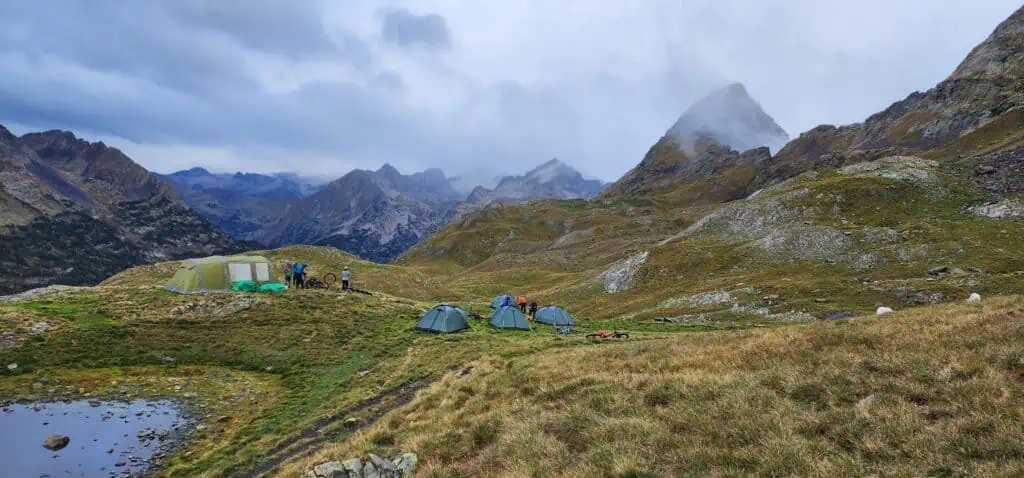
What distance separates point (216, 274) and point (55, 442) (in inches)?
1032

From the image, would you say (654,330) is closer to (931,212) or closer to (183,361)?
(183,361)

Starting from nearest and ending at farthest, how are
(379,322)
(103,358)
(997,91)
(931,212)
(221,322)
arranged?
(103,358) < (221,322) < (379,322) < (931,212) < (997,91)

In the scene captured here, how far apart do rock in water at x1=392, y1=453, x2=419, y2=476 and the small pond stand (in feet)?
39.6

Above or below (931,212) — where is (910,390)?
below

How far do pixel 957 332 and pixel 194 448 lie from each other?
27.1 metres

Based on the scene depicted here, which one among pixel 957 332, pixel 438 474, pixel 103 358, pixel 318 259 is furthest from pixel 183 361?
pixel 318 259

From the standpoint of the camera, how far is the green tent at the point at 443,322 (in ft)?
118

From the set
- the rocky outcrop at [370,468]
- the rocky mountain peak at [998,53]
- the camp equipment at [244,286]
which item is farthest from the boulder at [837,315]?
the rocky mountain peak at [998,53]

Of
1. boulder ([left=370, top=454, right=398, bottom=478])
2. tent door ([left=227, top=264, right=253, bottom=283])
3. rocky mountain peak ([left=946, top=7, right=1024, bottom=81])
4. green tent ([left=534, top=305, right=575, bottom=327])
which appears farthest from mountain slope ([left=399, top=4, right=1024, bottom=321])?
rocky mountain peak ([left=946, top=7, right=1024, bottom=81])

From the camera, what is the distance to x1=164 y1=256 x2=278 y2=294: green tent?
138 feet

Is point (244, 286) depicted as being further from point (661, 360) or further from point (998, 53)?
point (998, 53)

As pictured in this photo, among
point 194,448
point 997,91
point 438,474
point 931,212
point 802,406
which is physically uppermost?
point 997,91

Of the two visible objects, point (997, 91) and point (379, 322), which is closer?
point (379, 322)

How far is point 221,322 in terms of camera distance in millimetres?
35312
